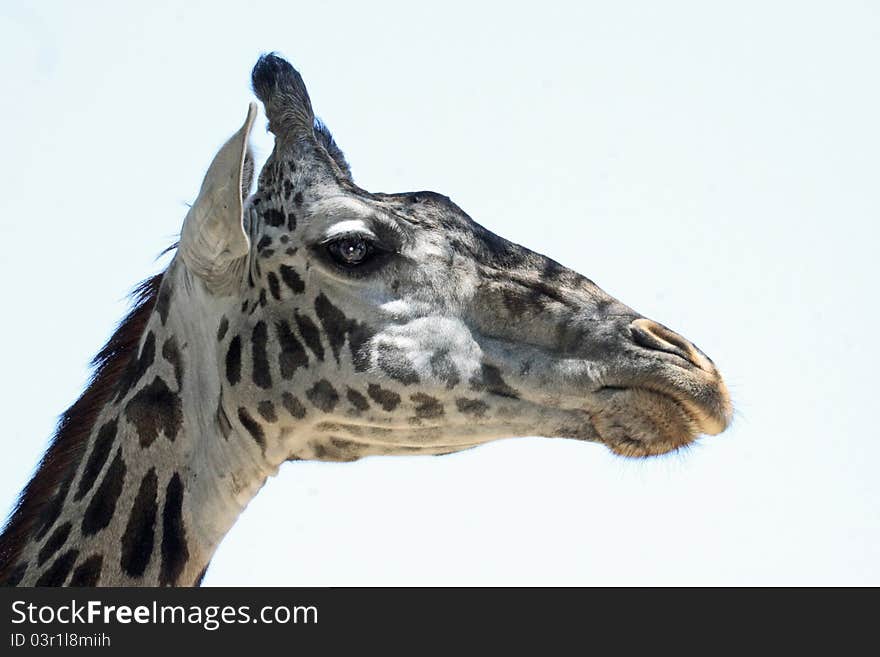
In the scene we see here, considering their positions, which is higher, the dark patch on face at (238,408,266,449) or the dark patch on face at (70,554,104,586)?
the dark patch on face at (238,408,266,449)

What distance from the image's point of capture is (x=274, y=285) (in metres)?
8.00

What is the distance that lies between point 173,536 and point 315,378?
106cm

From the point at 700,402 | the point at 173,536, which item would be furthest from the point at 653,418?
the point at 173,536

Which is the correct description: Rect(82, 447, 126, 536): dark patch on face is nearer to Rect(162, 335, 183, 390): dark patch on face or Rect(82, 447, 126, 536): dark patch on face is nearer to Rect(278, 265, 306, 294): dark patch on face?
Rect(162, 335, 183, 390): dark patch on face

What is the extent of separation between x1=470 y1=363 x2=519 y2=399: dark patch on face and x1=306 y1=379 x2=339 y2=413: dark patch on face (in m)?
0.71

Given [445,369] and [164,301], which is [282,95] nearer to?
[164,301]

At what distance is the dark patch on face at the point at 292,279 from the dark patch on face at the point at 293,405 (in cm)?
55

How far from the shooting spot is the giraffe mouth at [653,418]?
7633 mm

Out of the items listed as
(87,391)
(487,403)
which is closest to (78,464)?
(87,391)

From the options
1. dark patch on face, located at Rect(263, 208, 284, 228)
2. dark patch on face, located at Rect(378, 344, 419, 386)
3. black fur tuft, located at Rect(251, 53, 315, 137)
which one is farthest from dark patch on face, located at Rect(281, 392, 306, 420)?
black fur tuft, located at Rect(251, 53, 315, 137)

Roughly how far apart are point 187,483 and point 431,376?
1.35 meters

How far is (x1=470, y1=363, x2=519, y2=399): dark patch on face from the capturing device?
7.85 meters

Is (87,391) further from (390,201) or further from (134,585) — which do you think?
(390,201)
